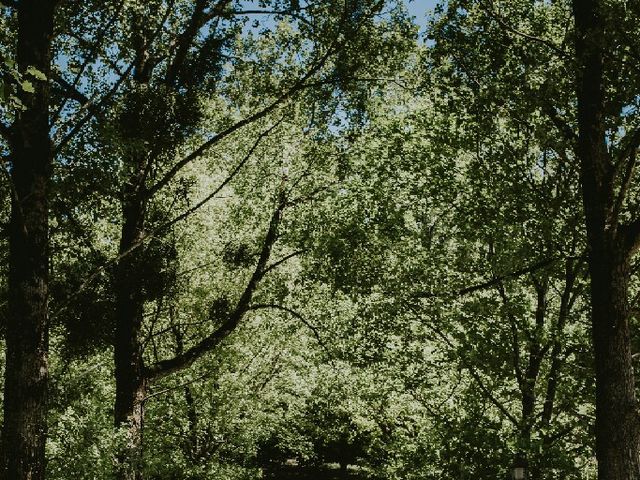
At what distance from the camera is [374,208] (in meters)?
12.1

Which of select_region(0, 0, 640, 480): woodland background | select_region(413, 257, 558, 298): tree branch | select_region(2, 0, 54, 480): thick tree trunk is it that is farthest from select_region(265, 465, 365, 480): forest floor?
select_region(2, 0, 54, 480): thick tree trunk

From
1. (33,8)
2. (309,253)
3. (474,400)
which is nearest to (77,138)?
(33,8)

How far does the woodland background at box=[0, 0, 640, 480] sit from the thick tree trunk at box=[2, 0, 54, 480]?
24 mm

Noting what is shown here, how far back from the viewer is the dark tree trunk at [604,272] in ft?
21.4

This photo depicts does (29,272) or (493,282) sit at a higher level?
(493,282)

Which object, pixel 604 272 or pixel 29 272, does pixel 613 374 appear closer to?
pixel 604 272

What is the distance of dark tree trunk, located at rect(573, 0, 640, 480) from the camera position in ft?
21.4

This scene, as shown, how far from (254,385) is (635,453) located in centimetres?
1458

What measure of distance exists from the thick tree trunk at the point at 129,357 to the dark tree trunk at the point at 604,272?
25.3 ft

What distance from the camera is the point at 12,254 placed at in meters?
6.38

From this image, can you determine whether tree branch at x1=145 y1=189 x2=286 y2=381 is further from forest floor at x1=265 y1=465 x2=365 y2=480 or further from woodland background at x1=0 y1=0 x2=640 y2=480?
forest floor at x1=265 y1=465 x2=365 y2=480

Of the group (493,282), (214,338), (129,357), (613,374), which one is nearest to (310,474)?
(214,338)

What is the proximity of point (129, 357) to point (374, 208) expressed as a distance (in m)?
5.70

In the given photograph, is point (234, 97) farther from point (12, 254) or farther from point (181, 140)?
point (12, 254)
